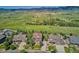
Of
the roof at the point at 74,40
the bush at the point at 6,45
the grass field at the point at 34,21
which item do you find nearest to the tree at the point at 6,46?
the bush at the point at 6,45

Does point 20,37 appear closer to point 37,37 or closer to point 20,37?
point 20,37

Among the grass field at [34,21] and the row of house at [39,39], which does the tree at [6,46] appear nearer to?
the row of house at [39,39]

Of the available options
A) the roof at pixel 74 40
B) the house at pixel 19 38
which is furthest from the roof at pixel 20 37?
the roof at pixel 74 40

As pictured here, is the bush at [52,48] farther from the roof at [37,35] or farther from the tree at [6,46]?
the tree at [6,46]

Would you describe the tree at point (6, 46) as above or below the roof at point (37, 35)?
below

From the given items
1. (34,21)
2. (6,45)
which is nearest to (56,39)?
(34,21)

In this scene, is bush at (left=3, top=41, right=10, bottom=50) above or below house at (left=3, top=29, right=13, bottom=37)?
below

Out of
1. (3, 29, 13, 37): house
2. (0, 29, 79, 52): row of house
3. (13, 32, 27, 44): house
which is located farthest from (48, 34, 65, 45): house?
(3, 29, 13, 37): house

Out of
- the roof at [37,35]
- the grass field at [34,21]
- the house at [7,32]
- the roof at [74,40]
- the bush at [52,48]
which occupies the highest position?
the grass field at [34,21]

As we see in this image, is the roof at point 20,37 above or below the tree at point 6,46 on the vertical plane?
above

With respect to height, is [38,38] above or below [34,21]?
below

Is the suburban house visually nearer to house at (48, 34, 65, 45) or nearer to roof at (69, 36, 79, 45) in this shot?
house at (48, 34, 65, 45)
